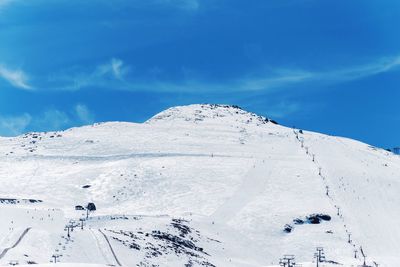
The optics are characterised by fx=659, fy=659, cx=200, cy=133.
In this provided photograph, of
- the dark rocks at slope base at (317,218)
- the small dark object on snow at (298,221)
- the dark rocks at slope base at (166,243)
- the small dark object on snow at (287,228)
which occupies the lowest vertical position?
→ the dark rocks at slope base at (166,243)

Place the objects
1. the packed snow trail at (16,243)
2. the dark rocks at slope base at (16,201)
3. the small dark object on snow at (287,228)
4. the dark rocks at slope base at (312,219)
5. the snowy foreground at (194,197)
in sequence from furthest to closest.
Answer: the dark rocks at slope base at (16,201) → the dark rocks at slope base at (312,219) → the small dark object on snow at (287,228) → the snowy foreground at (194,197) → the packed snow trail at (16,243)

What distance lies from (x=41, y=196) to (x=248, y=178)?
1254 inches

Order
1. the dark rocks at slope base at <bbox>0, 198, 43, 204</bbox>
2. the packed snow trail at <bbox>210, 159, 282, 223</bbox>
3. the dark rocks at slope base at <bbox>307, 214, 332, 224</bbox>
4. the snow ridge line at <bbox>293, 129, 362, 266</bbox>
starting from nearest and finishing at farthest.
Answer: the snow ridge line at <bbox>293, 129, 362, 266</bbox>
the dark rocks at slope base at <bbox>307, 214, 332, 224</bbox>
the dark rocks at slope base at <bbox>0, 198, 43, 204</bbox>
the packed snow trail at <bbox>210, 159, 282, 223</bbox>

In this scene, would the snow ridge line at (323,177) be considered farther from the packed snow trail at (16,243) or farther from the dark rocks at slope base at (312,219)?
the packed snow trail at (16,243)

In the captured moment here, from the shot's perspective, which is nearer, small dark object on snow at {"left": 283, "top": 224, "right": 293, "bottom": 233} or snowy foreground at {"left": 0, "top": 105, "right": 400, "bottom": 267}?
snowy foreground at {"left": 0, "top": 105, "right": 400, "bottom": 267}

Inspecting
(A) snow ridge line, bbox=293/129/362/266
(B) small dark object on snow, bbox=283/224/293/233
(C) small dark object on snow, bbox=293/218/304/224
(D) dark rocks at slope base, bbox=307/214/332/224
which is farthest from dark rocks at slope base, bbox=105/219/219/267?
(A) snow ridge line, bbox=293/129/362/266

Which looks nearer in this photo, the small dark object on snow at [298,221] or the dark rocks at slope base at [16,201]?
the small dark object on snow at [298,221]

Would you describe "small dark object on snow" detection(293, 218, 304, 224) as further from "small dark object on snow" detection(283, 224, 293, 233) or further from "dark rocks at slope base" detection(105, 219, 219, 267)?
"dark rocks at slope base" detection(105, 219, 219, 267)

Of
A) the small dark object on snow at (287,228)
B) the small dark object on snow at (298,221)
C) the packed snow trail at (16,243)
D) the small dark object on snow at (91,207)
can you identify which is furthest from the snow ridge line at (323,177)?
the packed snow trail at (16,243)

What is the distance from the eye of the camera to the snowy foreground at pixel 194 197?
5622cm

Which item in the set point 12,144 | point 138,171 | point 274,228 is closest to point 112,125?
point 12,144

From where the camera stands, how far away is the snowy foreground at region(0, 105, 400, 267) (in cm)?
5622

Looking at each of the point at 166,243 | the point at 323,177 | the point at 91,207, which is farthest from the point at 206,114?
the point at 166,243

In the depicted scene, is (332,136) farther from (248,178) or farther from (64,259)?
(64,259)
